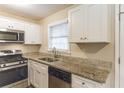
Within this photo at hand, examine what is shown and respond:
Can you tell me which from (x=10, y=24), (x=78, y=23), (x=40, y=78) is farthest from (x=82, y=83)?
(x=10, y=24)

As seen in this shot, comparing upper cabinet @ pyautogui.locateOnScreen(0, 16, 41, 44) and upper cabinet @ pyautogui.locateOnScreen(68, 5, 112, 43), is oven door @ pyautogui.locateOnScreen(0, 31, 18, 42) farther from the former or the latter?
upper cabinet @ pyautogui.locateOnScreen(68, 5, 112, 43)

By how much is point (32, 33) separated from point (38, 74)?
1420 millimetres

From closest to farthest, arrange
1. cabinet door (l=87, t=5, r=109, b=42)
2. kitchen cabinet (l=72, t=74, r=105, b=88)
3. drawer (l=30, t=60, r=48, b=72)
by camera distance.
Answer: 1. kitchen cabinet (l=72, t=74, r=105, b=88)
2. cabinet door (l=87, t=5, r=109, b=42)
3. drawer (l=30, t=60, r=48, b=72)

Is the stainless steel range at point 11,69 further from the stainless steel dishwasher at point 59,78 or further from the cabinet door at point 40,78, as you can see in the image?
the stainless steel dishwasher at point 59,78

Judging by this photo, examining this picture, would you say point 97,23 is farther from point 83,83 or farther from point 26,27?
point 26,27

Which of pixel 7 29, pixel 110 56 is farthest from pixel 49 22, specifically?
pixel 110 56

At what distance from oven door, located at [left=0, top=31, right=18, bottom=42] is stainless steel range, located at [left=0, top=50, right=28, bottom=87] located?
357 mm

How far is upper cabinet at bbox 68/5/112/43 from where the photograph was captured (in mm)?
1405

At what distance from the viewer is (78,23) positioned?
176 cm

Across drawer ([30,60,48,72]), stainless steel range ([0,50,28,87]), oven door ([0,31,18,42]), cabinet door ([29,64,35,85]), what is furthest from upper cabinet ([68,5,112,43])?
oven door ([0,31,18,42])

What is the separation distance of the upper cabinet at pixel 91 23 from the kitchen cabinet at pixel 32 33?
1.60 m

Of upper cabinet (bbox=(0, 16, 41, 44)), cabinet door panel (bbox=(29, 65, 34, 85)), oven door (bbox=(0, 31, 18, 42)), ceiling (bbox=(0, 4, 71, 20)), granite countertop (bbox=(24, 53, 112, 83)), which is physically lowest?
cabinet door panel (bbox=(29, 65, 34, 85))

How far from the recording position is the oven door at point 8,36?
2325mm
